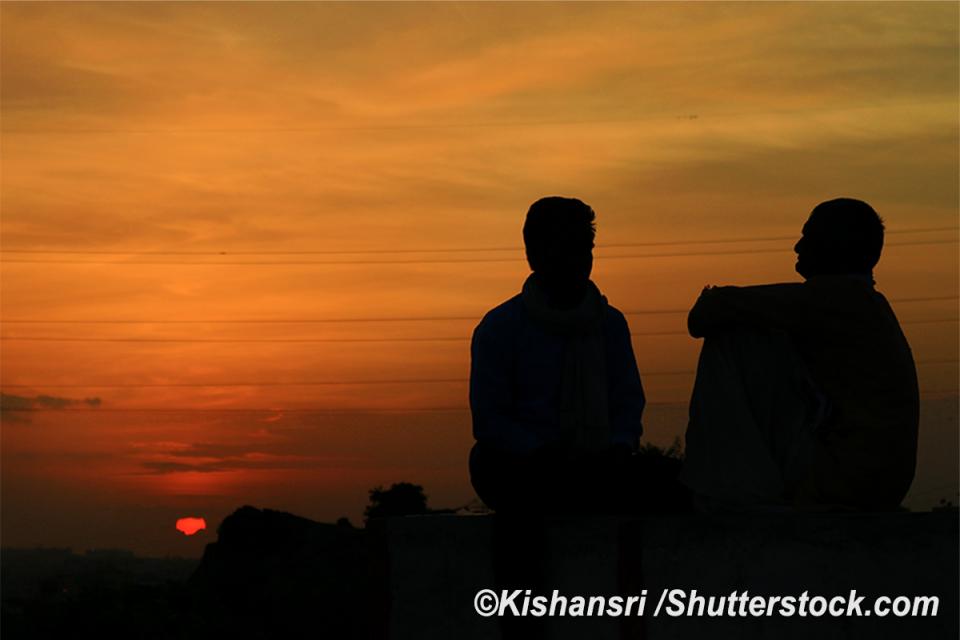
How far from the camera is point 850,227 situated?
6613mm

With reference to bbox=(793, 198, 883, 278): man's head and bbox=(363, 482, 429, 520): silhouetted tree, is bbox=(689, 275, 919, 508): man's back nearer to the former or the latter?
bbox=(793, 198, 883, 278): man's head

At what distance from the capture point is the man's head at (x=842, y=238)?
661 centimetres

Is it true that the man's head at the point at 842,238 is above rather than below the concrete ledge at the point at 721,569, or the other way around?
above

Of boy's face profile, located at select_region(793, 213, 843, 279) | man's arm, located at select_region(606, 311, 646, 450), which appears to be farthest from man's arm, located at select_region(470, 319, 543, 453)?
boy's face profile, located at select_region(793, 213, 843, 279)

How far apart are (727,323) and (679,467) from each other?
881 mm

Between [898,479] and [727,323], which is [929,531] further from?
[727,323]

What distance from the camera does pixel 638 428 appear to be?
24.2 ft

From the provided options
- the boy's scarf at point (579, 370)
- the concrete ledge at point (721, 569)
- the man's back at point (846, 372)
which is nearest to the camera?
the concrete ledge at point (721, 569)

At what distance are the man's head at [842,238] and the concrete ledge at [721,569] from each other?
3.87ft

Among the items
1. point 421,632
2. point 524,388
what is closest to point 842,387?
point 524,388

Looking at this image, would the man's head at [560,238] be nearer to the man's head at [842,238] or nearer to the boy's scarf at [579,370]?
the boy's scarf at [579,370]

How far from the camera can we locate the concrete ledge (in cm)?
607

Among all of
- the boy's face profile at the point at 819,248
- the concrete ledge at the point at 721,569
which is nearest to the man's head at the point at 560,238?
the boy's face profile at the point at 819,248

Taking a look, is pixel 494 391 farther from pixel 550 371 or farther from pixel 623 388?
pixel 623 388
